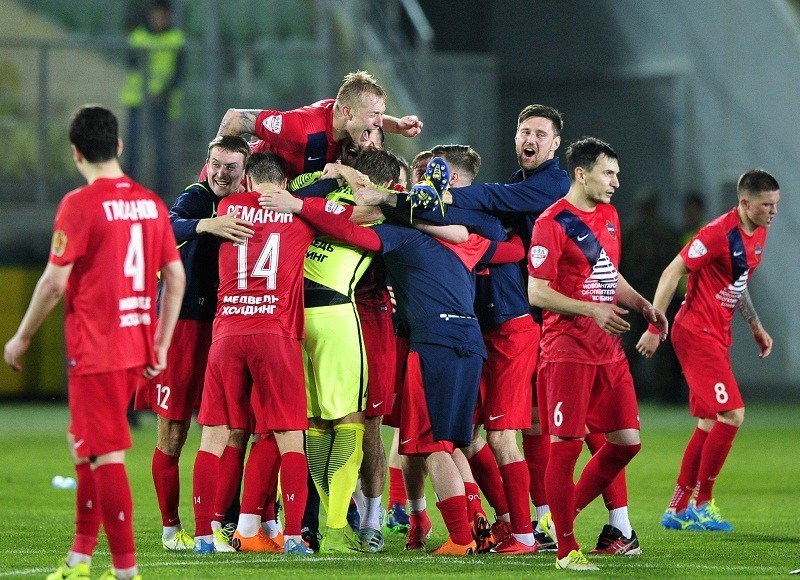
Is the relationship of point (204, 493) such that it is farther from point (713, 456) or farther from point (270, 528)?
point (713, 456)

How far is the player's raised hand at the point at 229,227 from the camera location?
23.3 feet

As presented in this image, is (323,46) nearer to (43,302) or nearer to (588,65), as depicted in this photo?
(588,65)

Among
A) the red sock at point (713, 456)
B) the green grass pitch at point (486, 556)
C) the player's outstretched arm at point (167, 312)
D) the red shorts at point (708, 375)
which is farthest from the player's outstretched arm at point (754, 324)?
the player's outstretched arm at point (167, 312)

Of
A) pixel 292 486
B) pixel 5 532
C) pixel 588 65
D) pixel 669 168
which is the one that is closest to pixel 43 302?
pixel 292 486

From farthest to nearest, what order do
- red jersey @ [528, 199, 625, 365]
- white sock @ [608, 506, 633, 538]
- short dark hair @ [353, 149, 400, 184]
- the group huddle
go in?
1. short dark hair @ [353, 149, 400, 184]
2. white sock @ [608, 506, 633, 538]
3. the group huddle
4. red jersey @ [528, 199, 625, 365]

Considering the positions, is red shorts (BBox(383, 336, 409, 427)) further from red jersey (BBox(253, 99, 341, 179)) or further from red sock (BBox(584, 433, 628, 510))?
red sock (BBox(584, 433, 628, 510))

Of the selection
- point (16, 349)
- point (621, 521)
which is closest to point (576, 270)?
point (621, 521)

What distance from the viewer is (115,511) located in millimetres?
5598

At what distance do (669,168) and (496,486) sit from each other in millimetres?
13123

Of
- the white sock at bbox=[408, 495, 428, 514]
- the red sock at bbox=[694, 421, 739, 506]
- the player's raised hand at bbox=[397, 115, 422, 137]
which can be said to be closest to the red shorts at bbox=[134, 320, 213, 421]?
the white sock at bbox=[408, 495, 428, 514]

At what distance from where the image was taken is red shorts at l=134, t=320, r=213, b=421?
24.5ft

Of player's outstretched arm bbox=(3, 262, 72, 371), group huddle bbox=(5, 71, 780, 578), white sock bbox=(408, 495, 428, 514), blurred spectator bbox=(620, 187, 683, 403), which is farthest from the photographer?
blurred spectator bbox=(620, 187, 683, 403)

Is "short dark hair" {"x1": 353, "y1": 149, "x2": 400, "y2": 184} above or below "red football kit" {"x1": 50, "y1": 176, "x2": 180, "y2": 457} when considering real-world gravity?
above

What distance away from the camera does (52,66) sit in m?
16.6
